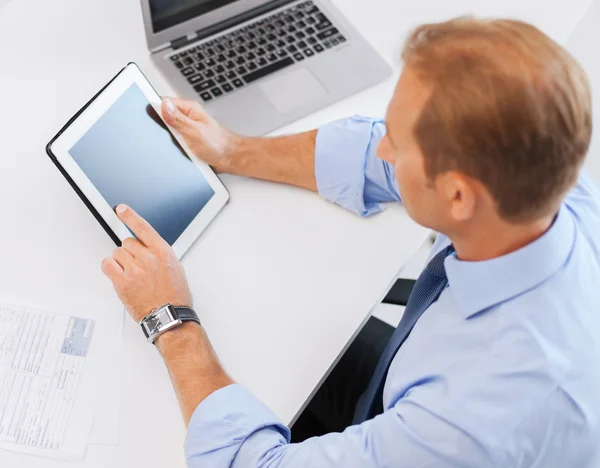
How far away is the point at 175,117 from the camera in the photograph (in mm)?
1034

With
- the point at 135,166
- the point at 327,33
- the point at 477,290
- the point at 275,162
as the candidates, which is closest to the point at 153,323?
the point at 135,166

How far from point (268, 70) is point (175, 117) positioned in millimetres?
247

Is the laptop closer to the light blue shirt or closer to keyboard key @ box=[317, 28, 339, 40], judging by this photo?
keyboard key @ box=[317, 28, 339, 40]

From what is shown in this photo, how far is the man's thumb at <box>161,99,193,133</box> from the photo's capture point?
3.36 feet

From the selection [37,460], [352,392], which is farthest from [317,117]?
[37,460]

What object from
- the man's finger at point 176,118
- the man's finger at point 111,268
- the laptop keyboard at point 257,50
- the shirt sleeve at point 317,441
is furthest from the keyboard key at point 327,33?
the shirt sleeve at point 317,441

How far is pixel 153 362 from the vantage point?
94 centimetres

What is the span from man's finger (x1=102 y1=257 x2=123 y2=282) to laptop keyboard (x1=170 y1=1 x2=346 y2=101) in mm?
362

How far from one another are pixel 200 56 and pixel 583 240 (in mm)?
726

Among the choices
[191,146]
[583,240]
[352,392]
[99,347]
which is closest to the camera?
[583,240]

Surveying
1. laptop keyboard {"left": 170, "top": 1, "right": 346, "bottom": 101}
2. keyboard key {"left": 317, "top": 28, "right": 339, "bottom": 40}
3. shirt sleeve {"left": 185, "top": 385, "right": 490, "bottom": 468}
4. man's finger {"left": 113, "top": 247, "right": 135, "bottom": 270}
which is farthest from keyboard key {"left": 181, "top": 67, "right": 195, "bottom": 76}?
shirt sleeve {"left": 185, "top": 385, "right": 490, "bottom": 468}

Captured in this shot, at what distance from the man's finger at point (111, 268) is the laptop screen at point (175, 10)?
43 centimetres

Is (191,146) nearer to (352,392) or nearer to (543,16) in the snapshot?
(352,392)

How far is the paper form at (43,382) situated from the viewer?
858 millimetres
